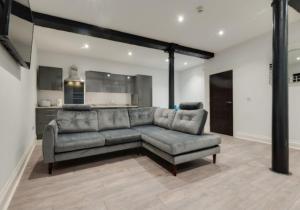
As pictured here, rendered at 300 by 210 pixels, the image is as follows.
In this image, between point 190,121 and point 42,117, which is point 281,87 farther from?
point 42,117

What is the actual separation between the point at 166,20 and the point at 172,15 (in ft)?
0.64

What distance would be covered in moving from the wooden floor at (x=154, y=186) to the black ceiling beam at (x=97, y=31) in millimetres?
2586

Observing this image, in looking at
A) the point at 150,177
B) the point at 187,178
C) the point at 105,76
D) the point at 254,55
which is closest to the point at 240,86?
the point at 254,55

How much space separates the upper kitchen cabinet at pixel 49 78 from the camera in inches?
172

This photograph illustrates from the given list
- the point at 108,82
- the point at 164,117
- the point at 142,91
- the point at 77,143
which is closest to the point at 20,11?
the point at 77,143

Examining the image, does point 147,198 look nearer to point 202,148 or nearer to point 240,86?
point 202,148

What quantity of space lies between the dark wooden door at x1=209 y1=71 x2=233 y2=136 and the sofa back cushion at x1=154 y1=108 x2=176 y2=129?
2372 millimetres

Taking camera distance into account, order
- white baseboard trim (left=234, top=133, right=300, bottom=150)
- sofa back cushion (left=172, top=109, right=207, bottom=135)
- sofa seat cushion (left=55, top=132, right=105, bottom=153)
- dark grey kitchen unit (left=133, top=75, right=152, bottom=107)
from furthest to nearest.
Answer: dark grey kitchen unit (left=133, top=75, right=152, bottom=107), white baseboard trim (left=234, top=133, right=300, bottom=150), sofa back cushion (left=172, top=109, right=207, bottom=135), sofa seat cushion (left=55, top=132, right=105, bottom=153)

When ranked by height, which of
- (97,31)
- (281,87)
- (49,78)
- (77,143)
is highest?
(97,31)

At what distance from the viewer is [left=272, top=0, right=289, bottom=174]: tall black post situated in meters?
2.09

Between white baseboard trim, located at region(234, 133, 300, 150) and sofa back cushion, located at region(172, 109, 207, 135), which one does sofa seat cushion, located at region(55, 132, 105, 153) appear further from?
white baseboard trim, located at region(234, 133, 300, 150)

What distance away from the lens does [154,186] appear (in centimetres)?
179

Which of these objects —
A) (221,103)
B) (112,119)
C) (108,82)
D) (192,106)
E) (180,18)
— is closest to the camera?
(192,106)

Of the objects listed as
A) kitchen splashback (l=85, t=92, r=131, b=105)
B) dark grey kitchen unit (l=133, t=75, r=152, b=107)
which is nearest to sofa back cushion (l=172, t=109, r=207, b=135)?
dark grey kitchen unit (l=133, t=75, r=152, b=107)
